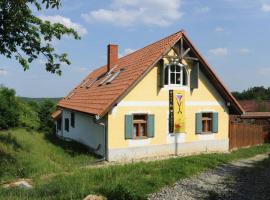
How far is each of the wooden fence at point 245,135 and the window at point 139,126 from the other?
6.53 meters

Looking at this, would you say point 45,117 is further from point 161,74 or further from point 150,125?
point 161,74

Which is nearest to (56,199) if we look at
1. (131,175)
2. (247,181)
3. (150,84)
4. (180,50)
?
(131,175)

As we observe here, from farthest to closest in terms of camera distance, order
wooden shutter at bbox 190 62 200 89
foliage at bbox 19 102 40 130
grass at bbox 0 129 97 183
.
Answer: foliage at bbox 19 102 40 130, wooden shutter at bbox 190 62 200 89, grass at bbox 0 129 97 183

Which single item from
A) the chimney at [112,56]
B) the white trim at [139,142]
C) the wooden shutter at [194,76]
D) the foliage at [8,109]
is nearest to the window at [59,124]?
the foliage at [8,109]

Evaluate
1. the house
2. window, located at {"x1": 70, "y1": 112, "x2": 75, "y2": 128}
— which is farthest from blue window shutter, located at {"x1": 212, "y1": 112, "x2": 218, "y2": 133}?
window, located at {"x1": 70, "y1": 112, "x2": 75, "y2": 128}

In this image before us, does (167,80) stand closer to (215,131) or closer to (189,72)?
(189,72)

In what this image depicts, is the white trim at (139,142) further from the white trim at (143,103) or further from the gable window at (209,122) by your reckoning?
the gable window at (209,122)

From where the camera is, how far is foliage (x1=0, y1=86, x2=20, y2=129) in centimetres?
2756

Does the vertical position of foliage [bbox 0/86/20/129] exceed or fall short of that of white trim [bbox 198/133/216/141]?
it exceeds it

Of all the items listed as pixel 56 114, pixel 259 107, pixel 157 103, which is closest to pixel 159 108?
pixel 157 103

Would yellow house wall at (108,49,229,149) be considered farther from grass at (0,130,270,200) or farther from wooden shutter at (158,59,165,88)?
grass at (0,130,270,200)

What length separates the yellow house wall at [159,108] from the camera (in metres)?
17.3

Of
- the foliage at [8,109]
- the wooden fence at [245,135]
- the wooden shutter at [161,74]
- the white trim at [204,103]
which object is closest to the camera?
the wooden shutter at [161,74]

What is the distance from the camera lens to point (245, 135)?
23750 millimetres
